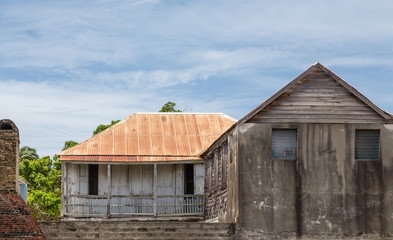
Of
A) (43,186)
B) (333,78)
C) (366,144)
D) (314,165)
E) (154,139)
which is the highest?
(333,78)

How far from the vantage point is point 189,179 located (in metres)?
29.6

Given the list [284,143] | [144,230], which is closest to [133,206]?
[144,230]

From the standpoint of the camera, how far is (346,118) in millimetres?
22047

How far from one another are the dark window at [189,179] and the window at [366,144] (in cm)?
939

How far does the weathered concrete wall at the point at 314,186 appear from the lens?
21281 mm

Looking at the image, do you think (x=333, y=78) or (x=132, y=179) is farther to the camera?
(x=132, y=179)

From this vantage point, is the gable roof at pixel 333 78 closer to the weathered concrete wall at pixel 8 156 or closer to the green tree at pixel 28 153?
the weathered concrete wall at pixel 8 156

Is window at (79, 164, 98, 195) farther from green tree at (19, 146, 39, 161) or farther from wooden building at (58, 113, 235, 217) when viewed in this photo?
green tree at (19, 146, 39, 161)

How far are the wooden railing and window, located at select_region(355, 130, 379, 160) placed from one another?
8.34 metres

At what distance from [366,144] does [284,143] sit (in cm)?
269

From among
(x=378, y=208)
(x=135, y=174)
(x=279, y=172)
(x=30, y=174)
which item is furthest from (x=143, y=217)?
(x=30, y=174)

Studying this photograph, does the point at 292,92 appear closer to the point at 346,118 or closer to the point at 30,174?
the point at 346,118

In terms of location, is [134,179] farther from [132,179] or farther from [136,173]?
[136,173]

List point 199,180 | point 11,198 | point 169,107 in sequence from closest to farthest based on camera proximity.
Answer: point 11,198 < point 199,180 < point 169,107
